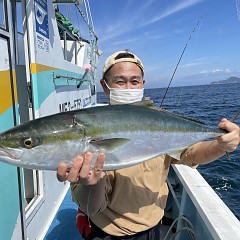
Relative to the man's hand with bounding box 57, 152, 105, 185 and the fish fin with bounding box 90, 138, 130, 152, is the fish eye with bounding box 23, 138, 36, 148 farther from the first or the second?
the fish fin with bounding box 90, 138, 130, 152

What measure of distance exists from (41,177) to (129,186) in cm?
190

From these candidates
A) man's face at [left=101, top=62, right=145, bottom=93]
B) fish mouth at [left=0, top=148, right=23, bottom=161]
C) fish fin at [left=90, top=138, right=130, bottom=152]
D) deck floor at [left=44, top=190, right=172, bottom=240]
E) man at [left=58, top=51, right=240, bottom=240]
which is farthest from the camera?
deck floor at [left=44, top=190, right=172, bottom=240]

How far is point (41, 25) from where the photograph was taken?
11.6 feet

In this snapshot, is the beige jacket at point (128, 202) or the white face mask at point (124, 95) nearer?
the beige jacket at point (128, 202)

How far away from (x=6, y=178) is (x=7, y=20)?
4.35 feet

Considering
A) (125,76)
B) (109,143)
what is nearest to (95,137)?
(109,143)

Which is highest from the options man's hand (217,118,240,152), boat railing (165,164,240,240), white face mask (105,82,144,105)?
white face mask (105,82,144,105)

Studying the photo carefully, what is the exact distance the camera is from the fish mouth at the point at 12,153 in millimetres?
1383

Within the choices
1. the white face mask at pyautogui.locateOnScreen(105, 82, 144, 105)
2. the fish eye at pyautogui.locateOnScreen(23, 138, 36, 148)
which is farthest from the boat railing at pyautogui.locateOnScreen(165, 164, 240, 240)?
the fish eye at pyautogui.locateOnScreen(23, 138, 36, 148)

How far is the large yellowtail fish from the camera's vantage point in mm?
1425

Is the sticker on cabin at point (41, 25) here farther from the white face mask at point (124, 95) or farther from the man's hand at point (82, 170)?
the man's hand at point (82, 170)

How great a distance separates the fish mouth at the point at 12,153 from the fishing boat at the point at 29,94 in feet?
2.72

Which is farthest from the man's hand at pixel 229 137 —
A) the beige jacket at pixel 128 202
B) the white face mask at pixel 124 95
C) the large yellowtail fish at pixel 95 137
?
the white face mask at pixel 124 95

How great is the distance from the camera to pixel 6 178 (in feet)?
7.35
